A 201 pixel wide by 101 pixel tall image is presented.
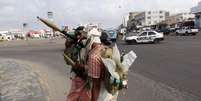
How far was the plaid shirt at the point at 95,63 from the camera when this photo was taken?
5766mm

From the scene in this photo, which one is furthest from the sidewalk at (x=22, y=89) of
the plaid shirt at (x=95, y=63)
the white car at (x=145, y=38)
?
the white car at (x=145, y=38)

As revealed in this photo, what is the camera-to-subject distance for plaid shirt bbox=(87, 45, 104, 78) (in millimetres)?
5766

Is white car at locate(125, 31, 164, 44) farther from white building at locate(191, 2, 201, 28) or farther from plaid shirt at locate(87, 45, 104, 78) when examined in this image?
white building at locate(191, 2, 201, 28)

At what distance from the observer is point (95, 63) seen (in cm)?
577

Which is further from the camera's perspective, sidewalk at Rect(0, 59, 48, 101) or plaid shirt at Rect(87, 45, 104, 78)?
sidewalk at Rect(0, 59, 48, 101)

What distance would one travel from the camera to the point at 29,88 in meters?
12.2

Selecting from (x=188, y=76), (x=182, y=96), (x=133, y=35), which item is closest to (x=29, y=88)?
(x=182, y=96)

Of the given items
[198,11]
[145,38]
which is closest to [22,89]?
[145,38]

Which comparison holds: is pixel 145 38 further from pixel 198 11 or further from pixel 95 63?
pixel 198 11

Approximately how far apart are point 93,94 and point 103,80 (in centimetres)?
27

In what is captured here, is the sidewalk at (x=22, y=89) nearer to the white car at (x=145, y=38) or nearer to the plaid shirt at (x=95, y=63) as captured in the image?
the plaid shirt at (x=95, y=63)

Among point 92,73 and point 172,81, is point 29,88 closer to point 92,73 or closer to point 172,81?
point 172,81

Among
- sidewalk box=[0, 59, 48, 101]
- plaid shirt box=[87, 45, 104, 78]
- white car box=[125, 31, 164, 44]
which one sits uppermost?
plaid shirt box=[87, 45, 104, 78]

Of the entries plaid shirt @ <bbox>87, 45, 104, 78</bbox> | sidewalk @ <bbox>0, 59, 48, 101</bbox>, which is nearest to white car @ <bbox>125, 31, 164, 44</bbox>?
sidewalk @ <bbox>0, 59, 48, 101</bbox>
